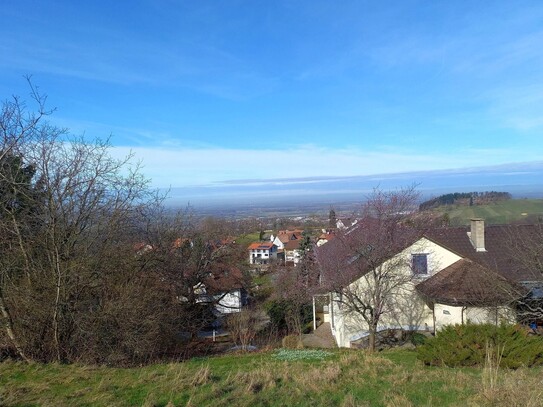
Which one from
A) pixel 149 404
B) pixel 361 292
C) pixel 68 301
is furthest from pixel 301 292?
pixel 149 404

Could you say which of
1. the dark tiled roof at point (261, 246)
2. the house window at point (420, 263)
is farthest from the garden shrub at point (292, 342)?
the dark tiled roof at point (261, 246)

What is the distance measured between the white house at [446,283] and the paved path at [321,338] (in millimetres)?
540

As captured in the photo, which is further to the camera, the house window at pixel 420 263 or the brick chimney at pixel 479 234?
the brick chimney at pixel 479 234

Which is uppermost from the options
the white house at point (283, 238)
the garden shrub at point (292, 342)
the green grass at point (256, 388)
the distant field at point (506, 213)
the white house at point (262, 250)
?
the distant field at point (506, 213)

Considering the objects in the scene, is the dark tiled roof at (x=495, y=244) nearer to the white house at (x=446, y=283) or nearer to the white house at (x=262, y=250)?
the white house at (x=446, y=283)

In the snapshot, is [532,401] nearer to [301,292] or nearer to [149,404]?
[149,404]

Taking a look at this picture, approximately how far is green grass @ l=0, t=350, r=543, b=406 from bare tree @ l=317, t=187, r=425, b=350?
7.35 m

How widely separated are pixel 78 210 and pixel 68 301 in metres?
2.41

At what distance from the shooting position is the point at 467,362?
9.18 meters

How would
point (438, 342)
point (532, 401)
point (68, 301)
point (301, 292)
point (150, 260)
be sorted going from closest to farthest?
1. point (532, 401)
2. point (438, 342)
3. point (68, 301)
4. point (150, 260)
5. point (301, 292)

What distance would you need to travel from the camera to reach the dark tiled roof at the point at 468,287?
14.2m

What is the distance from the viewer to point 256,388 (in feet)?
19.9

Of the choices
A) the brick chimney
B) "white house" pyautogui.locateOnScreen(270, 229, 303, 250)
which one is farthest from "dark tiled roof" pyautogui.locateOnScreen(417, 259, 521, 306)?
"white house" pyautogui.locateOnScreen(270, 229, 303, 250)

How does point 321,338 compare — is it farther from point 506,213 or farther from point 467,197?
point 467,197
